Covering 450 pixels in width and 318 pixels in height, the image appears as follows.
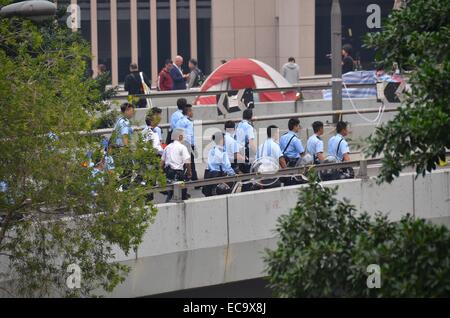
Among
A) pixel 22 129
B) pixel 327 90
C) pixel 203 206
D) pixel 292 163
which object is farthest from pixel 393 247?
pixel 327 90

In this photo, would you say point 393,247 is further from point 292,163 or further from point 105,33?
point 105,33

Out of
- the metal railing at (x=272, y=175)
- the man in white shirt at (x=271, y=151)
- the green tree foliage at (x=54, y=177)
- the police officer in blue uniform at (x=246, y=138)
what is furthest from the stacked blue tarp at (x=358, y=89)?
the green tree foliage at (x=54, y=177)

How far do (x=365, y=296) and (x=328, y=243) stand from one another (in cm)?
43

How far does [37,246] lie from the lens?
35.4 feet

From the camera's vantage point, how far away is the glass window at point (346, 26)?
45.8 meters

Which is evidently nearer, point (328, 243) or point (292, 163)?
point (328, 243)

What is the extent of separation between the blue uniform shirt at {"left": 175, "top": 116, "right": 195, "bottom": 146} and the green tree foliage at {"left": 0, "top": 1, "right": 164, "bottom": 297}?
6491 millimetres

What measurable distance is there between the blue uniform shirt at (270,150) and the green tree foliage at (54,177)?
5.60 metres

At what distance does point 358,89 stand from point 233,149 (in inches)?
408

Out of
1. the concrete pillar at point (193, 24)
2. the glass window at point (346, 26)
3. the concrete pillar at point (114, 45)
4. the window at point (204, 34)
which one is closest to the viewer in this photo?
the concrete pillar at point (114, 45)

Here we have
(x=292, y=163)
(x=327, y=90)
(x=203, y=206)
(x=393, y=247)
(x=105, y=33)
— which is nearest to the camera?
(x=393, y=247)

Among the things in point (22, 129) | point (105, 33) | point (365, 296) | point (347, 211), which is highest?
point (105, 33)

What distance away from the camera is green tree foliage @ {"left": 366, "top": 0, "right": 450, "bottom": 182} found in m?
7.21

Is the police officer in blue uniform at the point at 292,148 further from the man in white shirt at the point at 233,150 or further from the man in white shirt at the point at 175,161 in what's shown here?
the man in white shirt at the point at 175,161
